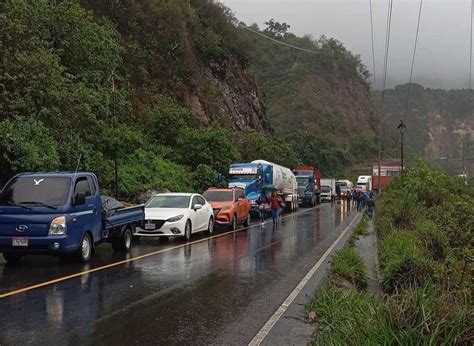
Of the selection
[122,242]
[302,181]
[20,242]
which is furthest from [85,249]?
[302,181]

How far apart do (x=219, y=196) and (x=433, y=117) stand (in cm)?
16586

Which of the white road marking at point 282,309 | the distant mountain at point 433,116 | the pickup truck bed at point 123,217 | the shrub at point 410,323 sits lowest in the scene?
the white road marking at point 282,309

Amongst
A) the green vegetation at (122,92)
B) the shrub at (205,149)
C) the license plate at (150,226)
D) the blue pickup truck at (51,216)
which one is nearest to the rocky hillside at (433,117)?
the green vegetation at (122,92)

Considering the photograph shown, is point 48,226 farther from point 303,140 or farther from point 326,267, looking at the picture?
point 303,140

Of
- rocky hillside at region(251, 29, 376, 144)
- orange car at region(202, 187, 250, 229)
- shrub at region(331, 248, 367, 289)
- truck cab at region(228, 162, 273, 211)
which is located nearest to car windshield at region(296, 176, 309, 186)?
truck cab at region(228, 162, 273, 211)

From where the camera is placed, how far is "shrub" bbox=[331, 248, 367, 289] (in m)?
10.4

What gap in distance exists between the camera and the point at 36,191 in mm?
12352

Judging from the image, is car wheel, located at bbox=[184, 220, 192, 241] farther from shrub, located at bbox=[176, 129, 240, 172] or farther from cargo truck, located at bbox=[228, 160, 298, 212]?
shrub, located at bbox=[176, 129, 240, 172]

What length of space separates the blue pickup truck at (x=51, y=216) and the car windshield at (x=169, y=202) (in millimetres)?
5207

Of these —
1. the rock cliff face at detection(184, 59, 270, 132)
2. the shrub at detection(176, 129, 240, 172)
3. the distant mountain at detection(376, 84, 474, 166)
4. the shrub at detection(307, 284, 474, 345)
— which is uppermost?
the distant mountain at detection(376, 84, 474, 166)

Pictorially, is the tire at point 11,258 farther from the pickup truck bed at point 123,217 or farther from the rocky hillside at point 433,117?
the rocky hillside at point 433,117

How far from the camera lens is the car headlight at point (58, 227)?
11.7 m

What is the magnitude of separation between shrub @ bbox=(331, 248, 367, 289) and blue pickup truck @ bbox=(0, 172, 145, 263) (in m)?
5.51

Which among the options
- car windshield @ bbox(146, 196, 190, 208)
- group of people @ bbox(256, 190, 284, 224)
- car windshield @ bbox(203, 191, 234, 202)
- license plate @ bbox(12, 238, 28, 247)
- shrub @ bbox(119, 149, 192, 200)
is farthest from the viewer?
shrub @ bbox(119, 149, 192, 200)
